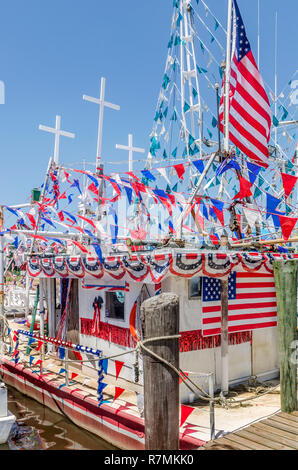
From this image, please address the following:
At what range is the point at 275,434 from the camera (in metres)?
5.55

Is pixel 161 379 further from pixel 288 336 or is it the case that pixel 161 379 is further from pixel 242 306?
pixel 242 306

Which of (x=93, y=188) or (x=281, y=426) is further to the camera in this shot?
(x=93, y=188)

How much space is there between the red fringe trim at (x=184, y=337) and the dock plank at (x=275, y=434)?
2451 millimetres

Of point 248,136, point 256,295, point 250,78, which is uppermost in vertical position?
point 250,78

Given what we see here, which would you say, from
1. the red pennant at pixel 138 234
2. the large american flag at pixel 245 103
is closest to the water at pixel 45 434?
the red pennant at pixel 138 234

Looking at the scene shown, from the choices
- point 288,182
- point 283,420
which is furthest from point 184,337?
point 288,182

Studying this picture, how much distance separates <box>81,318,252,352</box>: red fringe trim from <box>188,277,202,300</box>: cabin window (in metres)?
0.75

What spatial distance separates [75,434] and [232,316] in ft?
14.4

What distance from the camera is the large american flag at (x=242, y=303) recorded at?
8.56 m

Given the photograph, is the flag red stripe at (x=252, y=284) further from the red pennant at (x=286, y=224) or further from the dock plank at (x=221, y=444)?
the dock plank at (x=221, y=444)

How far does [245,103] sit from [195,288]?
438 cm

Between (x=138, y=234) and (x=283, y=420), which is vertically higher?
(x=138, y=234)

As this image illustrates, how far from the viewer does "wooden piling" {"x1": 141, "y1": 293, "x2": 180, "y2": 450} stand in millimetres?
4047

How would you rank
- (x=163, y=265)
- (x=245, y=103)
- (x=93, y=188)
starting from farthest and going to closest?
(x=93, y=188), (x=245, y=103), (x=163, y=265)
